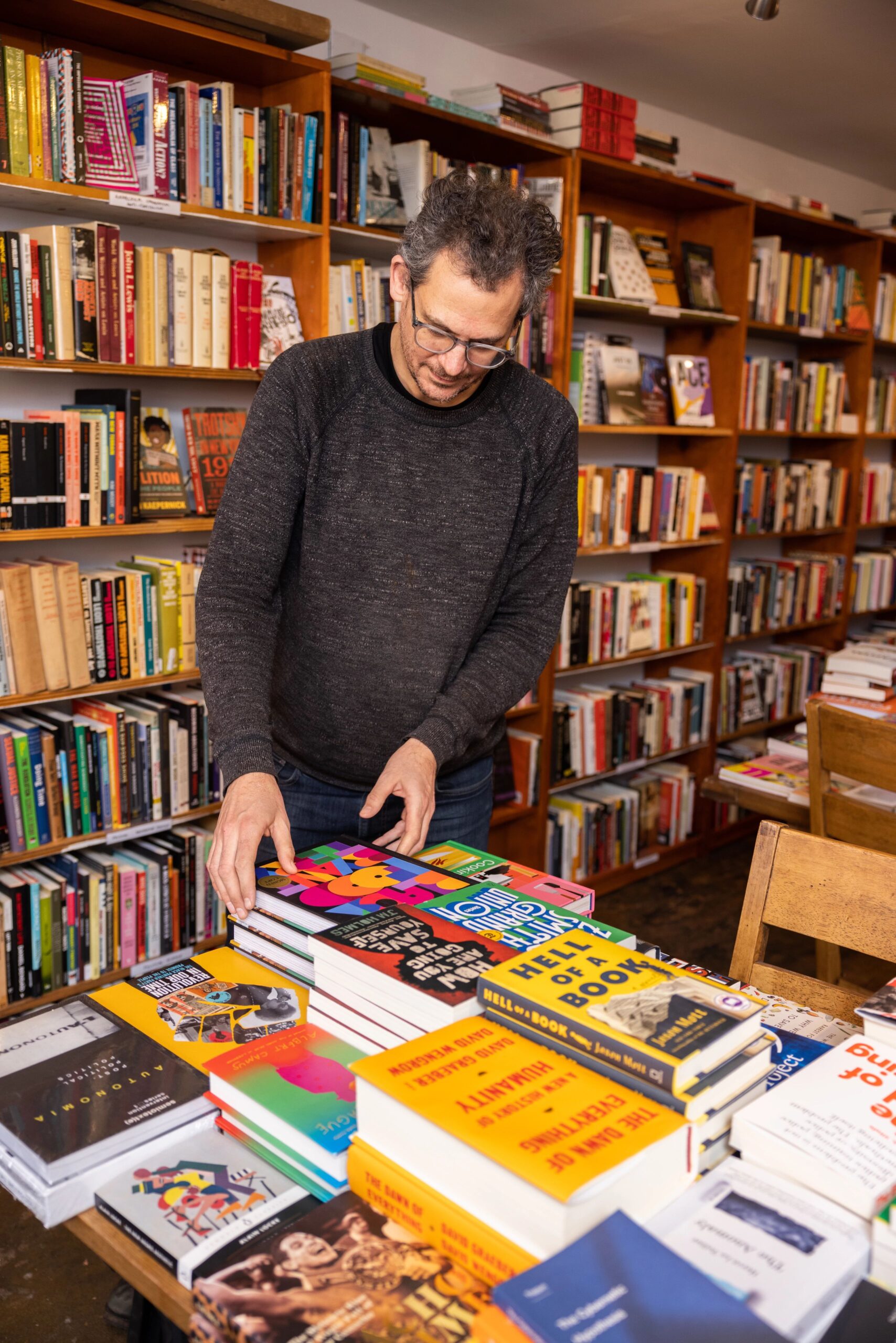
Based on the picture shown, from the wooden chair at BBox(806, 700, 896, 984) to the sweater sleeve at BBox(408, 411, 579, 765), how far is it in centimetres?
68

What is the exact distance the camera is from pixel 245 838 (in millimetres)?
1118

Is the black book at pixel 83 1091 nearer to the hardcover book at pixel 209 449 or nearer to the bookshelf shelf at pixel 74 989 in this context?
the bookshelf shelf at pixel 74 989

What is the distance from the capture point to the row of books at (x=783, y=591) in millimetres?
4047

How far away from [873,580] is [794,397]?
1.12 m

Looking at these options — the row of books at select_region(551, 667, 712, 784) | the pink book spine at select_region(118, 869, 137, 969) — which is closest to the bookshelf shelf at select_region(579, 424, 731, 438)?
the row of books at select_region(551, 667, 712, 784)

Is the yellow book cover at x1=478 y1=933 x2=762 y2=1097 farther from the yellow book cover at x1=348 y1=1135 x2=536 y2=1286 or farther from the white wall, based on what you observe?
the white wall

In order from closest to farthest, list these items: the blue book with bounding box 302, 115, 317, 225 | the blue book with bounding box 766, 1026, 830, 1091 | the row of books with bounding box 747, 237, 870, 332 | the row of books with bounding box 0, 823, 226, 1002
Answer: the blue book with bounding box 766, 1026, 830, 1091
the row of books with bounding box 0, 823, 226, 1002
the blue book with bounding box 302, 115, 317, 225
the row of books with bounding box 747, 237, 870, 332

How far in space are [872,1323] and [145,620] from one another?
80.4 inches

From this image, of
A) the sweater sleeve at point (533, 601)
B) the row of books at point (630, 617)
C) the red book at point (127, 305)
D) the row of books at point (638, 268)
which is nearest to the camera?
the sweater sleeve at point (533, 601)

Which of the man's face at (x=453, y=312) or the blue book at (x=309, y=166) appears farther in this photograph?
the blue book at (x=309, y=166)

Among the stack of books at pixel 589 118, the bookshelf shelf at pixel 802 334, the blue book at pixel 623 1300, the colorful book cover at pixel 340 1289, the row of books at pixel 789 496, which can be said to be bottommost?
the colorful book cover at pixel 340 1289

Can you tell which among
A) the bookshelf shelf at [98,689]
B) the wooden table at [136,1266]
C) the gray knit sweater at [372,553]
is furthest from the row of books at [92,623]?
the wooden table at [136,1266]

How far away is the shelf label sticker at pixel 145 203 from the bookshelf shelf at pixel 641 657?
1757 mm

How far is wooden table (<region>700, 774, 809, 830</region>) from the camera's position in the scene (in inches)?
86.6
